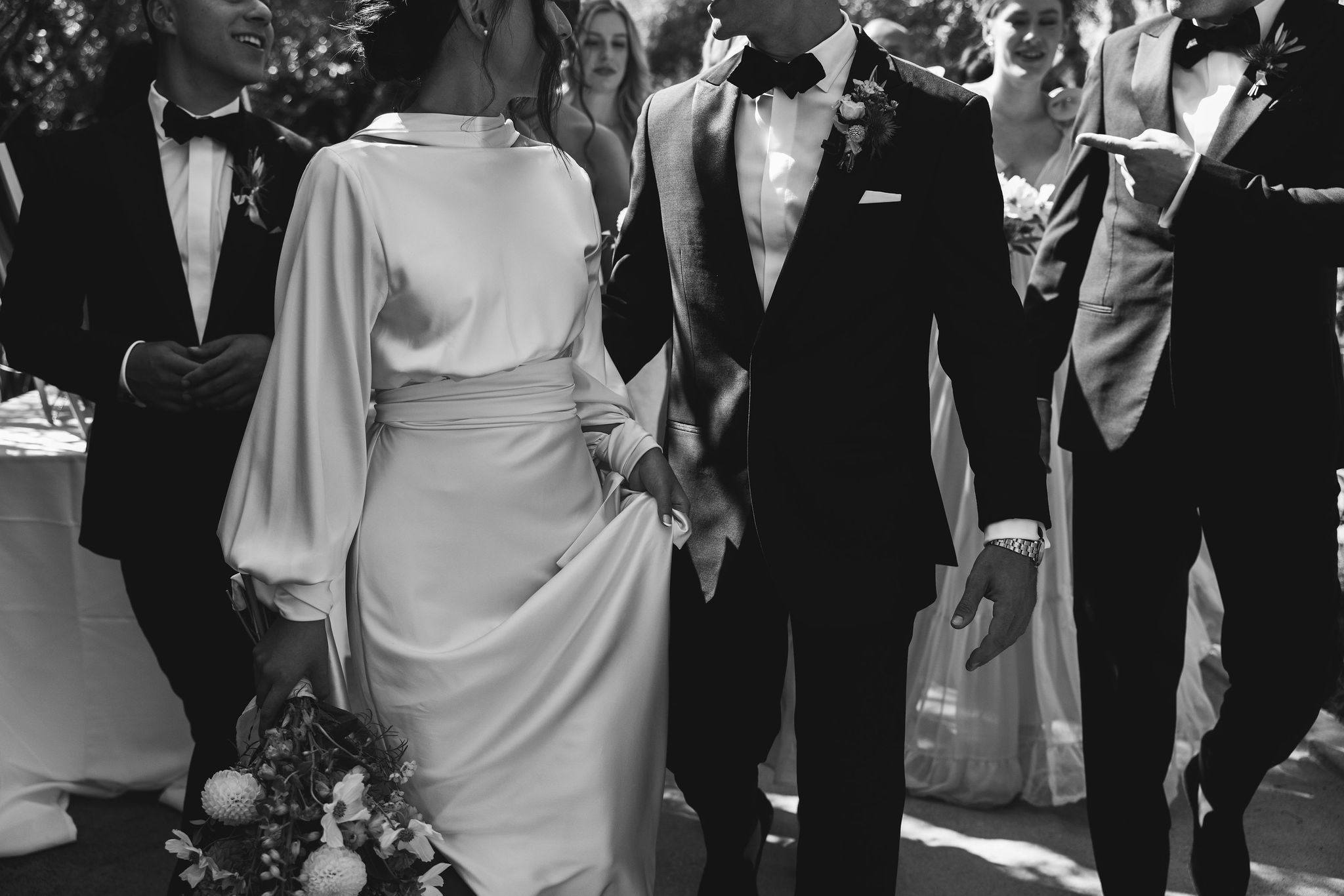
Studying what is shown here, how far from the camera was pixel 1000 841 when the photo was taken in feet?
13.8

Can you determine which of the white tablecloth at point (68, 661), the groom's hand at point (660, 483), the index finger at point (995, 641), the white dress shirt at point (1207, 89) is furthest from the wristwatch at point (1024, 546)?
the white tablecloth at point (68, 661)

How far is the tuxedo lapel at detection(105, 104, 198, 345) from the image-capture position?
10.7ft

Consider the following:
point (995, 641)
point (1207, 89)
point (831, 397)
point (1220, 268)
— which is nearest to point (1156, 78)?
point (1207, 89)

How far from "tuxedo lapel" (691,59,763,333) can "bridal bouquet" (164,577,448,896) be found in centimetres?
116

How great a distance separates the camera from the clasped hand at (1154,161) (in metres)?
2.91

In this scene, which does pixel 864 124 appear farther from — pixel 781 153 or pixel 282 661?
pixel 282 661

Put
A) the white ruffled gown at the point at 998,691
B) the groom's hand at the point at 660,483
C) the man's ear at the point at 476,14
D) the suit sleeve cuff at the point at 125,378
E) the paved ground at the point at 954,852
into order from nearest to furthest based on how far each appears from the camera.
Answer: the man's ear at the point at 476,14 → the groom's hand at the point at 660,483 → the suit sleeve cuff at the point at 125,378 → the paved ground at the point at 954,852 → the white ruffled gown at the point at 998,691

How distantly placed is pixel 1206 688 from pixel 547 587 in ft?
14.7

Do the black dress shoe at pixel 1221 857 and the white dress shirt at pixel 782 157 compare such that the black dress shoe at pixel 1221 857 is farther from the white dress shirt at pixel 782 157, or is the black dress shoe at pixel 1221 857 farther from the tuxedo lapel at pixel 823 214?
the tuxedo lapel at pixel 823 214

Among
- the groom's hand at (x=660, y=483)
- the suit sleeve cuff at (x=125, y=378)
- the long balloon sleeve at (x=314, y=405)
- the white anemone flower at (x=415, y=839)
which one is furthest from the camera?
the suit sleeve cuff at (x=125, y=378)

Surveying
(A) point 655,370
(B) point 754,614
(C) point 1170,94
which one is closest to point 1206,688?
(A) point 655,370

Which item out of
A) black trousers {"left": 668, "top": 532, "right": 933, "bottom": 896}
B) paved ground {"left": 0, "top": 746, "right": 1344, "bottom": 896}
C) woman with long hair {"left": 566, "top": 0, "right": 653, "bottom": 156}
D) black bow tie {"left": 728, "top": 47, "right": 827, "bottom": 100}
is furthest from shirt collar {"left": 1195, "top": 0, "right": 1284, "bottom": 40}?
woman with long hair {"left": 566, "top": 0, "right": 653, "bottom": 156}

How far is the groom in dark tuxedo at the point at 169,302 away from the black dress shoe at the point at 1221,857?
2545 mm

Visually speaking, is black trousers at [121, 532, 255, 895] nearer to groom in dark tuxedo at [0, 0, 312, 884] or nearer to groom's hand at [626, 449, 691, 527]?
groom in dark tuxedo at [0, 0, 312, 884]
